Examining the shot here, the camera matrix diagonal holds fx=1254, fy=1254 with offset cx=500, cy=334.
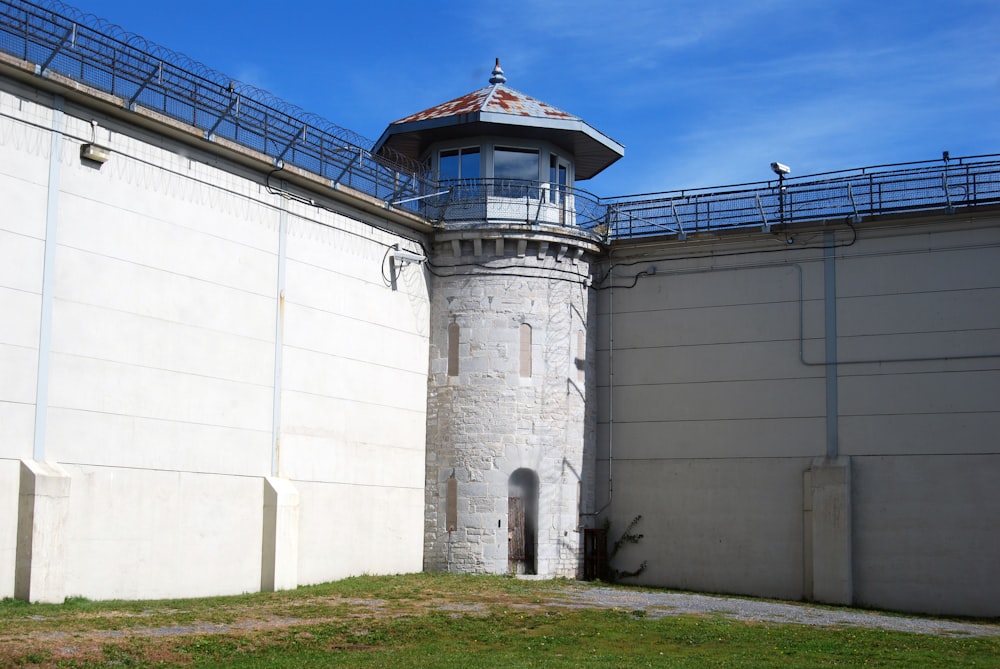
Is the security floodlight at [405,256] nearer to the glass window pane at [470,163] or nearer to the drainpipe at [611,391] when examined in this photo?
the glass window pane at [470,163]

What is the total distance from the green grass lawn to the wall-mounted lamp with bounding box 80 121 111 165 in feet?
23.9

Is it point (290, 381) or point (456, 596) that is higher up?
point (290, 381)

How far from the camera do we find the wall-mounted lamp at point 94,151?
20.9 m

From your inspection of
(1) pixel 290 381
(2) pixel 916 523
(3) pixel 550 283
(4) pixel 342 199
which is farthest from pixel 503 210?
(2) pixel 916 523

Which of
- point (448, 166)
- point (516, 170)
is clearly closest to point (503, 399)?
point (516, 170)

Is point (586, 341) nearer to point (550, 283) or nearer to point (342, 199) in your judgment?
A: point (550, 283)

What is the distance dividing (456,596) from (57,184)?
33.4 ft

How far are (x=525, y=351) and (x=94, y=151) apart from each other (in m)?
11.7

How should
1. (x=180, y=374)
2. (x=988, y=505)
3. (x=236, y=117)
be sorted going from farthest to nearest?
(x=988, y=505) < (x=236, y=117) < (x=180, y=374)

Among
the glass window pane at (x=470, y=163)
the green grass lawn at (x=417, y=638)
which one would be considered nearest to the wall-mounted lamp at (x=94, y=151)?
the green grass lawn at (x=417, y=638)

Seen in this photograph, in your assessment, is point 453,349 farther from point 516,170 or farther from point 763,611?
point 763,611

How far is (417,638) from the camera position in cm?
1812

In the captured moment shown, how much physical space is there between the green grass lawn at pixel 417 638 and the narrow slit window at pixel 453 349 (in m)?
7.25

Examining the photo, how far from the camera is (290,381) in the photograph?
2489 centimetres
